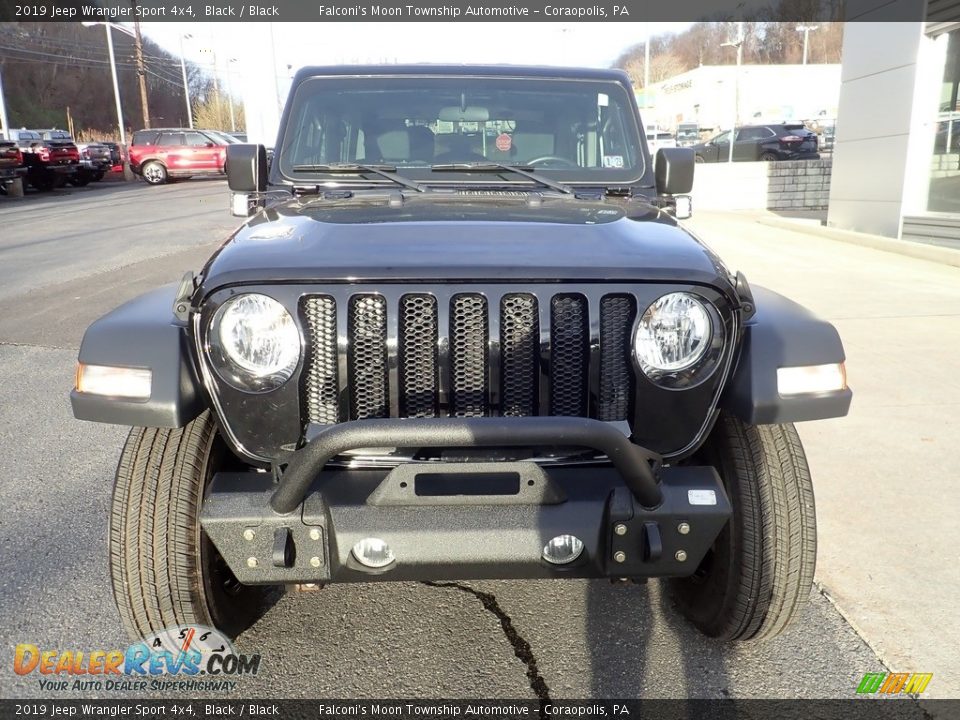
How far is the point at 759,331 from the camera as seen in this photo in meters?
2.07

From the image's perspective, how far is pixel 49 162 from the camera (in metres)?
23.2

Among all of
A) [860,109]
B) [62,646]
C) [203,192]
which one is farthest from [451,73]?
[203,192]

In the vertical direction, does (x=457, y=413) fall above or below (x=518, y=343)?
below

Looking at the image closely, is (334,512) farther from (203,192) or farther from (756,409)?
(203,192)

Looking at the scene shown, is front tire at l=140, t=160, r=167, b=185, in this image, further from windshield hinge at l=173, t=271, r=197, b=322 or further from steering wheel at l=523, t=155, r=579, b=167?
windshield hinge at l=173, t=271, r=197, b=322

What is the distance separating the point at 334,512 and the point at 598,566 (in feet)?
2.17


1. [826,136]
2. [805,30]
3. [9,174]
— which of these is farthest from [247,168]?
[805,30]

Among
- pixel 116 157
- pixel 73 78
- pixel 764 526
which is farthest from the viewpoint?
pixel 73 78

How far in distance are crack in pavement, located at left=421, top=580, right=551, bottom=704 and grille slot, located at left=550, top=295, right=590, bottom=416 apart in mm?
679

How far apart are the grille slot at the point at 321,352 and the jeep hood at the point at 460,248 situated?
7 centimetres

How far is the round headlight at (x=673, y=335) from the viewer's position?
194 centimetres

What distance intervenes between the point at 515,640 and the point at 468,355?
104 centimetres

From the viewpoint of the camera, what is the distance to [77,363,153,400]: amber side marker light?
194 centimetres

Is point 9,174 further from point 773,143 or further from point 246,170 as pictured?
point 773,143
